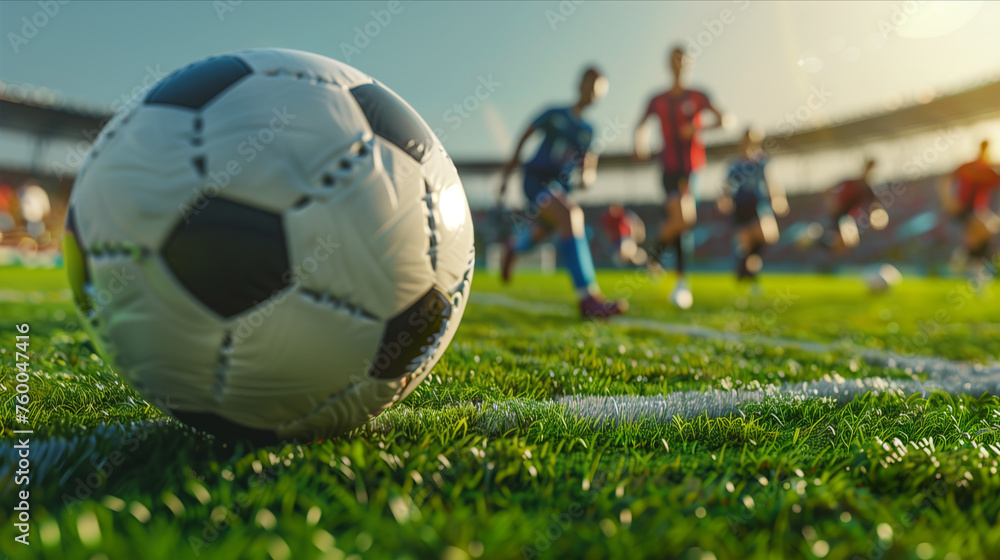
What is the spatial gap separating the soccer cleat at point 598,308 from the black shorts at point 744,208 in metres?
6.64

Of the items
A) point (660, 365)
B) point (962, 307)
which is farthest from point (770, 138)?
point (660, 365)

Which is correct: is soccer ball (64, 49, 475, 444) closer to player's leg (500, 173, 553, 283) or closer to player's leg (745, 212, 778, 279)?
player's leg (500, 173, 553, 283)

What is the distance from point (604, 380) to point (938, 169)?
179 feet

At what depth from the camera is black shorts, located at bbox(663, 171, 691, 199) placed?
27.3 ft

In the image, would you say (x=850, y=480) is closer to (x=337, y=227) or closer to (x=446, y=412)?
(x=446, y=412)

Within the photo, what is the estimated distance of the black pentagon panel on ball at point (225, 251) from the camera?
142cm

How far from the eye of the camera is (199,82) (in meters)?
1.61

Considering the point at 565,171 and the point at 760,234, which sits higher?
the point at 565,171

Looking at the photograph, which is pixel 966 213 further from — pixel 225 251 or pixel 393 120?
pixel 225 251

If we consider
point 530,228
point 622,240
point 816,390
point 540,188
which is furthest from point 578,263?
point 622,240

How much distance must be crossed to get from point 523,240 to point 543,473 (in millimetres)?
7182

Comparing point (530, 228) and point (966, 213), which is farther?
point (966, 213)

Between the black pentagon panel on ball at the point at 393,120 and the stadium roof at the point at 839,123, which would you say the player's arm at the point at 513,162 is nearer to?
the black pentagon panel on ball at the point at 393,120

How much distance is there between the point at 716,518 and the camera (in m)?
1.22
